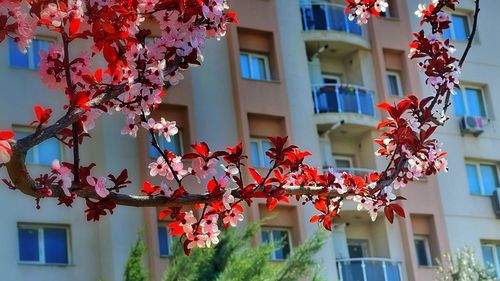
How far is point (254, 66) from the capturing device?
2516 centimetres

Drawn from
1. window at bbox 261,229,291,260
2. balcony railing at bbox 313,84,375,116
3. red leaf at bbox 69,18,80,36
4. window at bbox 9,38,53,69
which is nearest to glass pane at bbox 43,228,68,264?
window at bbox 9,38,53,69

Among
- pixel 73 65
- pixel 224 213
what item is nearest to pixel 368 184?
pixel 224 213

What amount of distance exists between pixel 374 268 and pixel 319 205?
744 inches

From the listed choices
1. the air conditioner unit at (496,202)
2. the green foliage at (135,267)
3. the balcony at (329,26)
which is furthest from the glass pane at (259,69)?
the green foliage at (135,267)

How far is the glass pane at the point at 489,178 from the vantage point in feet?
91.1

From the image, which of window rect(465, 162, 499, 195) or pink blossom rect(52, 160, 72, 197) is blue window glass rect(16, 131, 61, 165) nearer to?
window rect(465, 162, 499, 195)

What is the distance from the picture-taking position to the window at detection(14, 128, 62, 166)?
20.6 m

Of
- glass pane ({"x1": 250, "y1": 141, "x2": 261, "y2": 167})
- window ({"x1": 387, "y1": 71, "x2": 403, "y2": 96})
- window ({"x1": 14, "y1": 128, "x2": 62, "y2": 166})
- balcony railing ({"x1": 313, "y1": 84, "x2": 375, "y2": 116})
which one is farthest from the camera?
window ({"x1": 387, "y1": 71, "x2": 403, "y2": 96})

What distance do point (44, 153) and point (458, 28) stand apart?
14038mm

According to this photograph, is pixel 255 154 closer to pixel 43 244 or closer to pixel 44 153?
pixel 44 153

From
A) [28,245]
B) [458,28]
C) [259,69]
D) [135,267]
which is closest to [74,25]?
[135,267]

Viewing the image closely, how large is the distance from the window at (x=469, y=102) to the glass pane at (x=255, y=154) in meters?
6.75

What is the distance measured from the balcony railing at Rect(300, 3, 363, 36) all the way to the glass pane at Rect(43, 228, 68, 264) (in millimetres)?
9019

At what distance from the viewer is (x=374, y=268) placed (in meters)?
24.6
